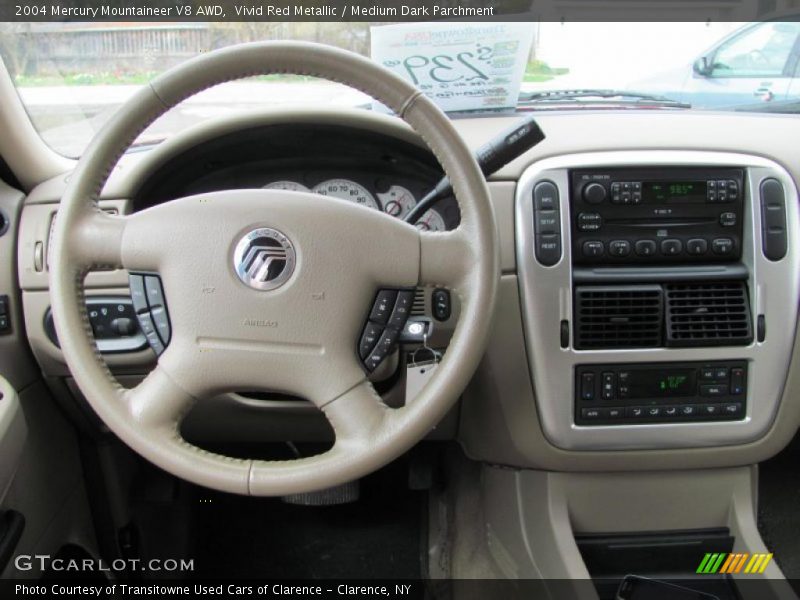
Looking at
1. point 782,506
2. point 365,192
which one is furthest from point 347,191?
point 782,506

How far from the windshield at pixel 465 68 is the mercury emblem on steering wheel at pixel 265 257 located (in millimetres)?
410

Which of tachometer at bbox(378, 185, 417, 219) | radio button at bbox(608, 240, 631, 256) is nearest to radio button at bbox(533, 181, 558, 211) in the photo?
radio button at bbox(608, 240, 631, 256)

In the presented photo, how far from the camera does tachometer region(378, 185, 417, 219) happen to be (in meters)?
1.43

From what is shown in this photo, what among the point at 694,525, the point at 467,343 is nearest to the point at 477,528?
the point at 694,525

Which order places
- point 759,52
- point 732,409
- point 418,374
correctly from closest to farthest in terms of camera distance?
point 418,374 → point 732,409 → point 759,52

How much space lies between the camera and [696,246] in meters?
1.39

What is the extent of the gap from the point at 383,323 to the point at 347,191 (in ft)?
1.45

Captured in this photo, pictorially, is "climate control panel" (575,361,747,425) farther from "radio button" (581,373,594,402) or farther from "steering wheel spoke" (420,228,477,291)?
"steering wheel spoke" (420,228,477,291)

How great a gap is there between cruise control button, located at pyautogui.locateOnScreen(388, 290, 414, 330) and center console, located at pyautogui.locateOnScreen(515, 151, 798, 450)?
377 millimetres

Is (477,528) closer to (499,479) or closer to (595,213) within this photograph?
(499,479)

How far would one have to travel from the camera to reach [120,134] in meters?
0.99

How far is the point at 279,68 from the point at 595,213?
2.30 ft

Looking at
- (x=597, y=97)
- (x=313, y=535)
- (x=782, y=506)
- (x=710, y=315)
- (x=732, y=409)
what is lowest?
(x=313, y=535)

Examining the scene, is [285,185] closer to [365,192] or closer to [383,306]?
Result: [365,192]
